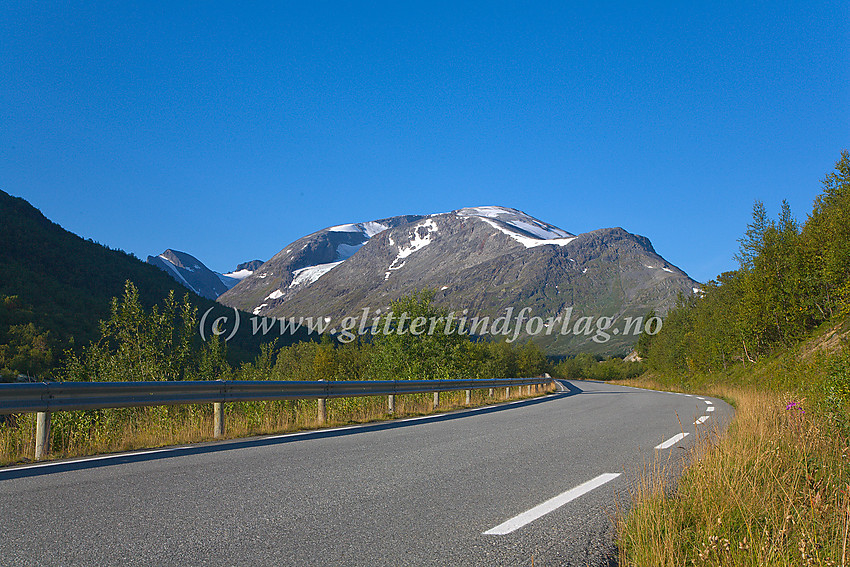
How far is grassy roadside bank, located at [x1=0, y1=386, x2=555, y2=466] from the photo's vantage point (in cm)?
705

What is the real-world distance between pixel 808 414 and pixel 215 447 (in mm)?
8019

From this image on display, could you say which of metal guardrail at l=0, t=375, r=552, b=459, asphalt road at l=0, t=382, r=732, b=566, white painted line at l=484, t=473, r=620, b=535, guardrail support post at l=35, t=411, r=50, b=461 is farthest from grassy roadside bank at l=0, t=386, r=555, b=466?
white painted line at l=484, t=473, r=620, b=535

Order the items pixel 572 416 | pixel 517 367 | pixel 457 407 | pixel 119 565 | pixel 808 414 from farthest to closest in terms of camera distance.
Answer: pixel 517 367, pixel 457 407, pixel 572 416, pixel 808 414, pixel 119 565

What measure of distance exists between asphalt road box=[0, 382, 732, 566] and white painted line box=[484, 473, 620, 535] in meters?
0.02

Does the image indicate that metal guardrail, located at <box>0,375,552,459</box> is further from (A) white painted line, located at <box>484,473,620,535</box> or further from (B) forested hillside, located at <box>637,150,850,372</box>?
(B) forested hillside, located at <box>637,150,850,372</box>

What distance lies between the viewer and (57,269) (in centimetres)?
6931

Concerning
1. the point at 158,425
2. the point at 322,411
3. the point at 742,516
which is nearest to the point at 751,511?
the point at 742,516

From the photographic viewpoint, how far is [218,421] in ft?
28.2

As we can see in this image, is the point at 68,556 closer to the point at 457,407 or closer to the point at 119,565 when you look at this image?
the point at 119,565

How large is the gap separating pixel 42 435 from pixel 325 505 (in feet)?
14.8

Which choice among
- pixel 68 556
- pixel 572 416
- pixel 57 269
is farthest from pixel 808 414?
pixel 57 269

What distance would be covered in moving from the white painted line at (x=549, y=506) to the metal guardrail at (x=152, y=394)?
223 inches

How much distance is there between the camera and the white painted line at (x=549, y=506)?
3.63 meters

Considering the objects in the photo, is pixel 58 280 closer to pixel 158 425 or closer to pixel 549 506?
pixel 158 425
